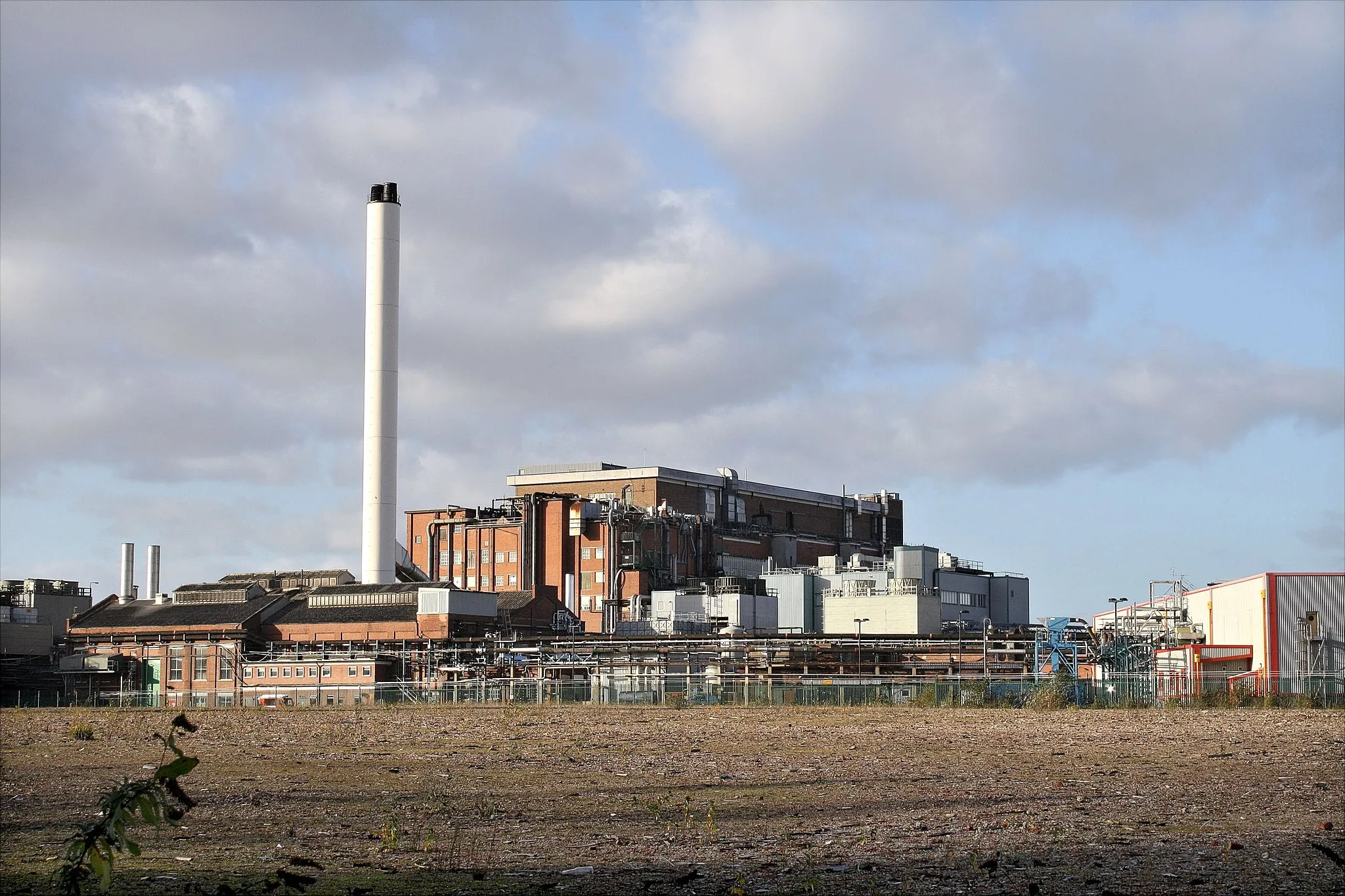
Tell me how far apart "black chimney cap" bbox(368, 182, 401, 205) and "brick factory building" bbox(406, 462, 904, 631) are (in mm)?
28691

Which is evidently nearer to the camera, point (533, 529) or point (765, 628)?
point (765, 628)

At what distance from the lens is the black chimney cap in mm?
106500

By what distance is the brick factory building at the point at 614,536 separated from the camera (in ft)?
393

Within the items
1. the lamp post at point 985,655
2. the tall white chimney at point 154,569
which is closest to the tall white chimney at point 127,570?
the tall white chimney at point 154,569

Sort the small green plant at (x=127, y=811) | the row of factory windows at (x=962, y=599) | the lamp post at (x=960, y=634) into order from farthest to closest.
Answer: the row of factory windows at (x=962, y=599)
the lamp post at (x=960, y=634)
the small green plant at (x=127, y=811)

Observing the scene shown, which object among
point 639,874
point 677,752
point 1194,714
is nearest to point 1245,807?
point 639,874

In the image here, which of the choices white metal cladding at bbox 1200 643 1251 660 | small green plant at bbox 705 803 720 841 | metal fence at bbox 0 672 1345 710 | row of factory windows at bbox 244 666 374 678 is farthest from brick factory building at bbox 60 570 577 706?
small green plant at bbox 705 803 720 841

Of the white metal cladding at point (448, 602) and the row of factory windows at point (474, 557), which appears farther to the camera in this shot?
the row of factory windows at point (474, 557)

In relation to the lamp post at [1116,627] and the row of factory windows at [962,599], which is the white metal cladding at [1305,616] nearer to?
the lamp post at [1116,627]

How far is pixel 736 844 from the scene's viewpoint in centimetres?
1834

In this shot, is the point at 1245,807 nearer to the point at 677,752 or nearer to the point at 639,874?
the point at 639,874

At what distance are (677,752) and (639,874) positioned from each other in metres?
16.0

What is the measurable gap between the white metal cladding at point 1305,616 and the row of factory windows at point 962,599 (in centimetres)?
5275

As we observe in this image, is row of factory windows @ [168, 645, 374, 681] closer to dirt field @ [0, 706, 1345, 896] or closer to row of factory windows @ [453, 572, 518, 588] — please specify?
row of factory windows @ [453, 572, 518, 588]
